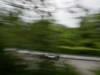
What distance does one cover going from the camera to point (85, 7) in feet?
8.11

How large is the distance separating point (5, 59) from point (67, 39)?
90 cm

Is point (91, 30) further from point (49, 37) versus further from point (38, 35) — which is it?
point (38, 35)

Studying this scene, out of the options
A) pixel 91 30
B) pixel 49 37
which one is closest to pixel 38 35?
pixel 49 37

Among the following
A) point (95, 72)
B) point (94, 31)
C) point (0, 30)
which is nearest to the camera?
point (0, 30)

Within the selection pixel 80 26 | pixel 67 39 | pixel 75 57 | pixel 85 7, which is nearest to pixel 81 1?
pixel 85 7

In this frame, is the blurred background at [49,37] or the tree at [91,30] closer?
the blurred background at [49,37]

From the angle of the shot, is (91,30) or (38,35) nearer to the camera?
(38,35)

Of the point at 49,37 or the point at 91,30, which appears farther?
the point at 91,30

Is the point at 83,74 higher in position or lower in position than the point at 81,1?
lower

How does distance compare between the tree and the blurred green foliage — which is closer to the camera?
the blurred green foliage

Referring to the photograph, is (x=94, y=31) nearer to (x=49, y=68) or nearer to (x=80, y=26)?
(x=80, y=26)

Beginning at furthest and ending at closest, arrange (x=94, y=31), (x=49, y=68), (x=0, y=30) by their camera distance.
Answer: (x=94, y=31) → (x=49, y=68) → (x=0, y=30)

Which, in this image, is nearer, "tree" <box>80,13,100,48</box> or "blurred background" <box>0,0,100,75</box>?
"blurred background" <box>0,0,100,75</box>

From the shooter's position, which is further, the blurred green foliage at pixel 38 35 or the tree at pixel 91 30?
the tree at pixel 91 30
